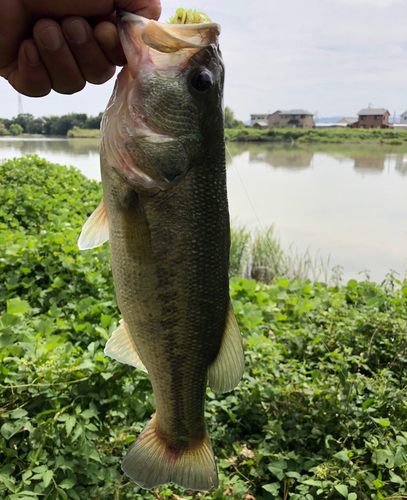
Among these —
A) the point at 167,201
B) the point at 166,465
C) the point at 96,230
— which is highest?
the point at 167,201

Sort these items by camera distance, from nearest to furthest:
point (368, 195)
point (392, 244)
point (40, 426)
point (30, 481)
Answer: point (30, 481) → point (40, 426) → point (392, 244) → point (368, 195)

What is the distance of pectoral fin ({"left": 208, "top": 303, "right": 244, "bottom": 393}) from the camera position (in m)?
1.50

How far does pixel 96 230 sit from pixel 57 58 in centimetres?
73

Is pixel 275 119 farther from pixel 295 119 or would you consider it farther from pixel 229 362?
pixel 229 362

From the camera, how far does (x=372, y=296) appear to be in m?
4.90

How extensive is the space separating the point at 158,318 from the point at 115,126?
2.22ft

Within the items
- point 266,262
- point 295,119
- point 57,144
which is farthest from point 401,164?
point 295,119

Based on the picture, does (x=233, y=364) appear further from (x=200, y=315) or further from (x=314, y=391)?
(x=314, y=391)

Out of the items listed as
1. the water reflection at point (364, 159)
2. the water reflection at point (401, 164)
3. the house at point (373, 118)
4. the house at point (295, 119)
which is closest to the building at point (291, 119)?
the house at point (295, 119)

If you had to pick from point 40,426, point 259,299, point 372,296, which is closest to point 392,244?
point 372,296

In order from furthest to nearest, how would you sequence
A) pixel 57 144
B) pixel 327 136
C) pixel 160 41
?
1. pixel 327 136
2. pixel 57 144
3. pixel 160 41

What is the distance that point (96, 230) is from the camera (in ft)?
4.92

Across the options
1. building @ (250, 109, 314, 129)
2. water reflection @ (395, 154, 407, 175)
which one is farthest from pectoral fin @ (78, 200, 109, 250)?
building @ (250, 109, 314, 129)

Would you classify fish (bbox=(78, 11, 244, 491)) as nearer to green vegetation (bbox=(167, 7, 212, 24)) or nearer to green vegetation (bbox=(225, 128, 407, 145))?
green vegetation (bbox=(167, 7, 212, 24))
